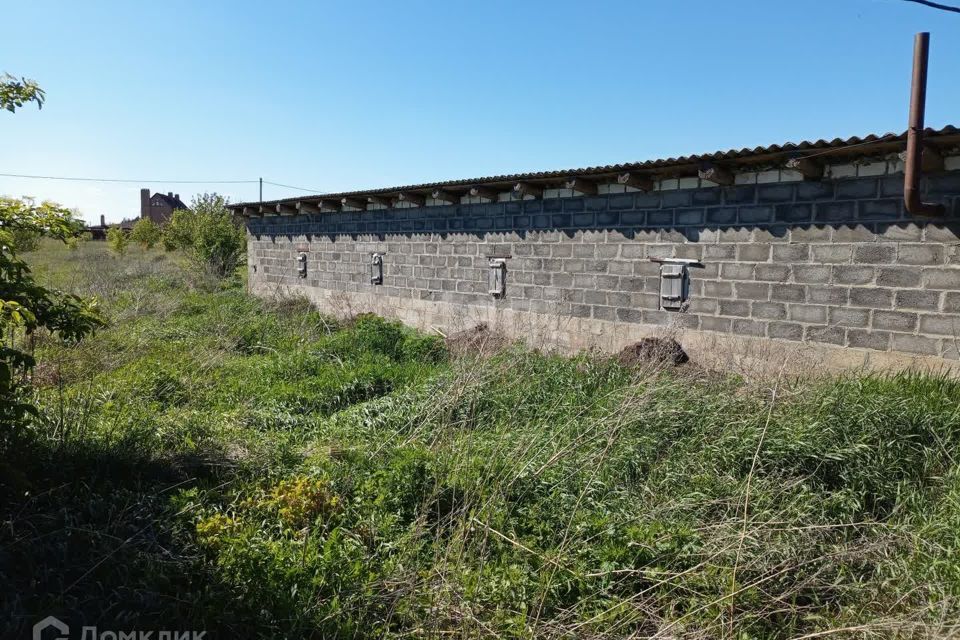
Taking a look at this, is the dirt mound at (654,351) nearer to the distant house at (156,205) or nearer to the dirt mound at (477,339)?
the dirt mound at (477,339)

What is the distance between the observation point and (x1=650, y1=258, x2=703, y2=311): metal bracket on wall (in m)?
7.83

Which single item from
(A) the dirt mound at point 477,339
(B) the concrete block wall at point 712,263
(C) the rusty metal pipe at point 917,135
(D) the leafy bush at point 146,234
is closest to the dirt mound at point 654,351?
(B) the concrete block wall at point 712,263

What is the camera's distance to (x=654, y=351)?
7.54 metres

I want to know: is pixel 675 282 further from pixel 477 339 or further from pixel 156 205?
pixel 156 205

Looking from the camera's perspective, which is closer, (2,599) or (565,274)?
(2,599)

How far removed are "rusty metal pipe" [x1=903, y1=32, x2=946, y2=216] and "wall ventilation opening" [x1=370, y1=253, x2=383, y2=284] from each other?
9707 millimetres

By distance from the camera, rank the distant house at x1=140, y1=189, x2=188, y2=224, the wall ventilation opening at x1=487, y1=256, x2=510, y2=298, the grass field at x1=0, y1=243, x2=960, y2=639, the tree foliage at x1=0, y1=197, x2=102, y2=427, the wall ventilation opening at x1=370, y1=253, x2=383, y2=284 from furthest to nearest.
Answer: the distant house at x1=140, y1=189, x2=188, y2=224 < the wall ventilation opening at x1=370, y1=253, x2=383, y2=284 < the wall ventilation opening at x1=487, y1=256, x2=510, y2=298 < the tree foliage at x1=0, y1=197, x2=102, y2=427 < the grass field at x1=0, y1=243, x2=960, y2=639

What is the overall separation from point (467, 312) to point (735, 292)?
16.3 ft

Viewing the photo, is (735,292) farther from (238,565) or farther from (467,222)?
(238,565)

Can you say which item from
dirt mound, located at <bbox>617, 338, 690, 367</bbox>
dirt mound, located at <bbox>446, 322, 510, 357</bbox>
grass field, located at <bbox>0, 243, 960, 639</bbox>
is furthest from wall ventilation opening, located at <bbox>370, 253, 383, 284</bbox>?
grass field, located at <bbox>0, 243, 960, 639</bbox>

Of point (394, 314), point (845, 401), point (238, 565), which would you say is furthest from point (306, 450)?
point (394, 314)

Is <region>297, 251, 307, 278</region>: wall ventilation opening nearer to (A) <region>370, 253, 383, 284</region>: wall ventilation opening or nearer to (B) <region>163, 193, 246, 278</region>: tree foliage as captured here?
(A) <region>370, 253, 383, 284</region>: wall ventilation opening

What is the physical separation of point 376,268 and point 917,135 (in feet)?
33.0

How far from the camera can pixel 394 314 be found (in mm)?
12945
